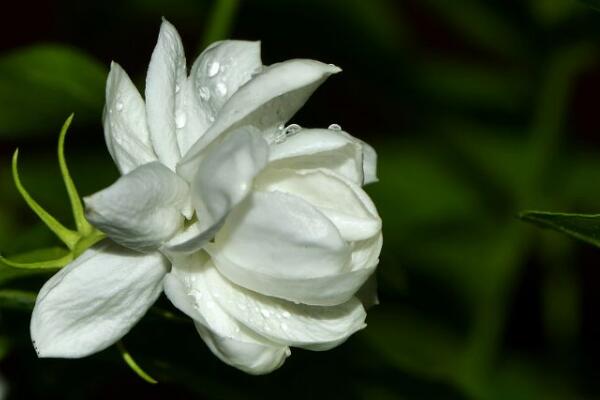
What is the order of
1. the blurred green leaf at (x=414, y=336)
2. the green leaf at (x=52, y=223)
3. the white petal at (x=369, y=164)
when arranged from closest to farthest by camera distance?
1. the green leaf at (x=52, y=223)
2. the white petal at (x=369, y=164)
3. the blurred green leaf at (x=414, y=336)

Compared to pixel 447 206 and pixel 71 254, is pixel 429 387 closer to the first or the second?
pixel 71 254

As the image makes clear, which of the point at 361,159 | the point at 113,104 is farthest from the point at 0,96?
the point at 361,159

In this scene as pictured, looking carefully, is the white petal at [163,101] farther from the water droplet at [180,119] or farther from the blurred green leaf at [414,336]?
the blurred green leaf at [414,336]

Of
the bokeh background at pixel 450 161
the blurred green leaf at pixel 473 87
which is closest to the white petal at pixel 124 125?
the bokeh background at pixel 450 161

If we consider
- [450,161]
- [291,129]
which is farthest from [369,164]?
[450,161]

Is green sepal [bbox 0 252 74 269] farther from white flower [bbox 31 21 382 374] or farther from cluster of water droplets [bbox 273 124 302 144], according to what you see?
cluster of water droplets [bbox 273 124 302 144]

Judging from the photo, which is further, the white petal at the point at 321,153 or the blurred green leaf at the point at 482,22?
the blurred green leaf at the point at 482,22
